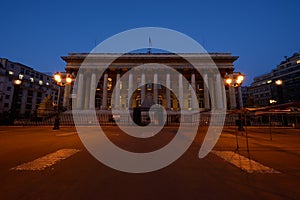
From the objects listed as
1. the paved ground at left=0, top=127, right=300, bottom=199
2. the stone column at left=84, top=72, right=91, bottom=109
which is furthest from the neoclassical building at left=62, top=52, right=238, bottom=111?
the paved ground at left=0, top=127, right=300, bottom=199

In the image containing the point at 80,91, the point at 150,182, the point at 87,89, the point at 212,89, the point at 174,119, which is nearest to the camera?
the point at 150,182

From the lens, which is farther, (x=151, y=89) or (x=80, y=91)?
(x=151, y=89)

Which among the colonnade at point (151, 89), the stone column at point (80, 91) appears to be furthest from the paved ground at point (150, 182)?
the stone column at point (80, 91)

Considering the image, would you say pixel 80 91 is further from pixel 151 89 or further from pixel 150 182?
pixel 150 182

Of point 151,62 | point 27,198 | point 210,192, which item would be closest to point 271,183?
point 210,192

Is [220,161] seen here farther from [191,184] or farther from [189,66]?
[189,66]

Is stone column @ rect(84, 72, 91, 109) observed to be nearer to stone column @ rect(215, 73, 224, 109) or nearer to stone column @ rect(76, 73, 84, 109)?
stone column @ rect(76, 73, 84, 109)

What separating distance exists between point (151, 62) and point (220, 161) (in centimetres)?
3283

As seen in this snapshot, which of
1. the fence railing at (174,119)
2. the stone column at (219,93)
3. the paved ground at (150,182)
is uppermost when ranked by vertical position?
the stone column at (219,93)

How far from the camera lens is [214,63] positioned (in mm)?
34969

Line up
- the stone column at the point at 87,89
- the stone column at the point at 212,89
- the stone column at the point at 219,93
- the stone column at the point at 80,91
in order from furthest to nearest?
1. the stone column at the point at 87,89
2. the stone column at the point at 212,89
3. the stone column at the point at 80,91
4. the stone column at the point at 219,93

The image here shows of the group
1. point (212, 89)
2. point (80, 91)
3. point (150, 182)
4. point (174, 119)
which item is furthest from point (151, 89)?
point (150, 182)

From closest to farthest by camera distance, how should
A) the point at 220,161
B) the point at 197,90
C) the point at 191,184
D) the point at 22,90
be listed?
the point at 191,184 → the point at 220,161 → the point at 197,90 → the point at 22,90

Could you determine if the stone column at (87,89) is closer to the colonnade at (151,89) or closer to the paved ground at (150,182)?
the colonnade at (151,89)
